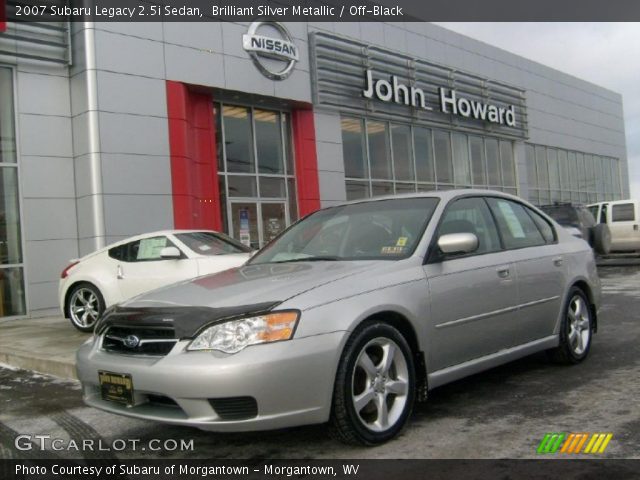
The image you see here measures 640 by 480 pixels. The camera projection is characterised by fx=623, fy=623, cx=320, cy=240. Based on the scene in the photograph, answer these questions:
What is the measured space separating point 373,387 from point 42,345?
18.2ft

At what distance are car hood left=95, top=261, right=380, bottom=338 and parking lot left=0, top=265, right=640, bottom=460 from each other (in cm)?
84

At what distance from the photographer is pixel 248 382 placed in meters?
3.11

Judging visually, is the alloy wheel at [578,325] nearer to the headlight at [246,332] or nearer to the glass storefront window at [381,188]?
the headlight at [246,332]

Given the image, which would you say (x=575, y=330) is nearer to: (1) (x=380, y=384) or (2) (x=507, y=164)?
(1) (x=380, y=384)

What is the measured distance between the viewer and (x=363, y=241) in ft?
14.3

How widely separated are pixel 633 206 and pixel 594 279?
42.6ft

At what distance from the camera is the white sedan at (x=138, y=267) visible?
8234 millimetres

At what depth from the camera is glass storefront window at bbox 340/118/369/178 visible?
17.6m

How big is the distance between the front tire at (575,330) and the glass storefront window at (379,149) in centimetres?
1313

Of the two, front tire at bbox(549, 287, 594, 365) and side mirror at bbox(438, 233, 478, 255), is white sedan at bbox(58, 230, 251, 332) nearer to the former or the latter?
front tire at bbox(549, 287, 594, 365)

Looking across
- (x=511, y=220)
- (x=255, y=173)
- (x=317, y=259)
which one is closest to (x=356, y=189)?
(x=255, y=173)

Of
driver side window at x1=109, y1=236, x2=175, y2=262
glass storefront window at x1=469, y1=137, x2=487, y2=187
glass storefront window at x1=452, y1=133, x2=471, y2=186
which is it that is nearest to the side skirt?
driver side window at x1=109, y1=236, x2=175, y2=262

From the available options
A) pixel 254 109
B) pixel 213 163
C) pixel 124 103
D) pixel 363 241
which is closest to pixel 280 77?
pixel 254 109

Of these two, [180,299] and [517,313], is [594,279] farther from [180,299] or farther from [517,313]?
[180,299]
